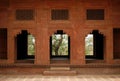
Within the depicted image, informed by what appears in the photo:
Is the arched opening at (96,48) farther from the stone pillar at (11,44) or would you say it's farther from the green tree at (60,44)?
the stone pillar at (11,44)

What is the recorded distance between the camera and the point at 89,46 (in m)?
15.6

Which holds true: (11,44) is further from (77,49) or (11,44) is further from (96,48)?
(96,48)

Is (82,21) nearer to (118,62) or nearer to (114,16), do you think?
(114,16)

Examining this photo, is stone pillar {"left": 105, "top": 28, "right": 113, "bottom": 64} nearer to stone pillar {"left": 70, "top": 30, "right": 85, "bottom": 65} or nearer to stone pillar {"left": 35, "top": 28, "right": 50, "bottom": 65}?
stone pillar {"left": 70, "top": 30, "right": 85, "bottom": 65}

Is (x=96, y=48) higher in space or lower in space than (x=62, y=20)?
lower

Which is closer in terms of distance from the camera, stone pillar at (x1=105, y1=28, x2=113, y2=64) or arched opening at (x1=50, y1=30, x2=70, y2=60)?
stone pillar at (x1=105, y1=28, x2=113, y2=64)

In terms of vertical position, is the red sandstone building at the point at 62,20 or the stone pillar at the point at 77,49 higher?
the red sandstone building at the point at 62,20

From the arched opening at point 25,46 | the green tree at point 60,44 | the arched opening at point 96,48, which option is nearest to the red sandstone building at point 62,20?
the arched opening at point 96,48

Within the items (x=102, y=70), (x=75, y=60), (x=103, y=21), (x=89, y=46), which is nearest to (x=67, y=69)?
(x=75, y=60)

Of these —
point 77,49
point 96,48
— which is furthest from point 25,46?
point 77,49

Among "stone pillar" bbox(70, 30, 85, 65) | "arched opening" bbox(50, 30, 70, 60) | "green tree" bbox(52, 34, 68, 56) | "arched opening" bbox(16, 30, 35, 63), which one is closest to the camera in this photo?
"stone pillar" bbox(70, 30, 85, 65)

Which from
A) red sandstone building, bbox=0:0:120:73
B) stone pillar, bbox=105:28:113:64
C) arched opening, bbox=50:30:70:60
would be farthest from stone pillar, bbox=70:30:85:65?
arched opening, bbox=50:30:70:60

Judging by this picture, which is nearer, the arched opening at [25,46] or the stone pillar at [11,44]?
the stone pillar at [11,44]

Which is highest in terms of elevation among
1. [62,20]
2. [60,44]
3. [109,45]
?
[62,20]
